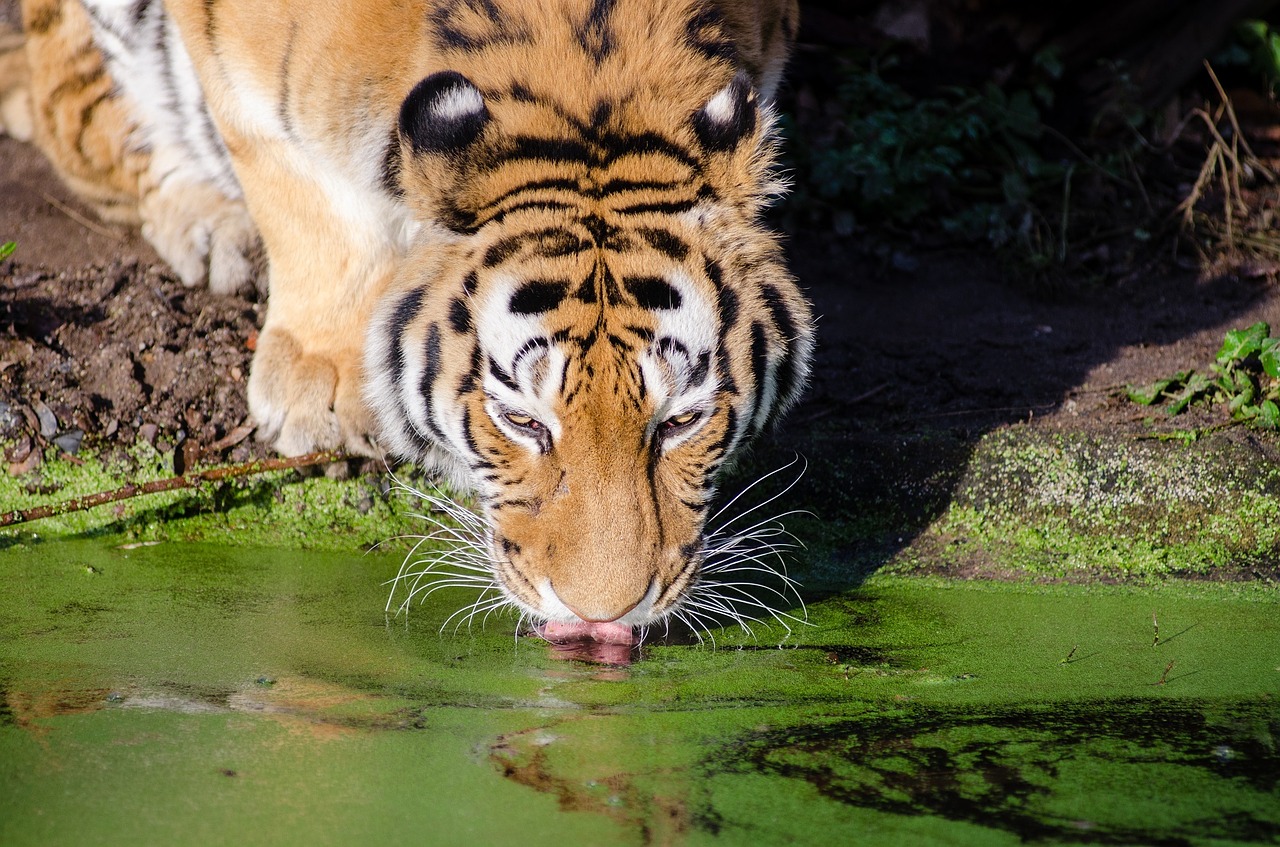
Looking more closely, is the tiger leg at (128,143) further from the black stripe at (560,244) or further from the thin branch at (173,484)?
the black stripe at (560,244)

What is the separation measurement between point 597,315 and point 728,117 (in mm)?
514

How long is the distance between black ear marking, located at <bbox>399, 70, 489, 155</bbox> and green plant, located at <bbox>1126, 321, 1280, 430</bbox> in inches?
81.9

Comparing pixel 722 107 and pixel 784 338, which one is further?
pixel 784 338

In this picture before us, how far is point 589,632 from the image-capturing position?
8.64 feet

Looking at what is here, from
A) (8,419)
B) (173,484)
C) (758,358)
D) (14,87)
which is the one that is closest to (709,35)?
(758,358)

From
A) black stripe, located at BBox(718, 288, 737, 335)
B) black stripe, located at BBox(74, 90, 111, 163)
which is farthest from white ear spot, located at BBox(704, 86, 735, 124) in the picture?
black stripe, located at BBox(74, 90, 111, 163)

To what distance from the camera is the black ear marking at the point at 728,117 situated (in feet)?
8.53

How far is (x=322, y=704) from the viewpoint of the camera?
225 centimetres

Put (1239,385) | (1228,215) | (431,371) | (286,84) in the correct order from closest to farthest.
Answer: (431,371)
(286,84)
(1239,385)
(1228,215)

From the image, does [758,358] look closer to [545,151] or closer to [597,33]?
[545,151]

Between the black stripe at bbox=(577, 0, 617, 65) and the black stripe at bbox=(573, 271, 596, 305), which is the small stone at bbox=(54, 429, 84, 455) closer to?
the black stripe at bbox=(573, 271, 596, 305)

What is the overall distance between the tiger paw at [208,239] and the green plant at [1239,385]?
271cm

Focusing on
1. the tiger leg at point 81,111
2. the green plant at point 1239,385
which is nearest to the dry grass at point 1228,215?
the green plant at point 1239,385

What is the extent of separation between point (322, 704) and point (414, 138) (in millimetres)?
1137
